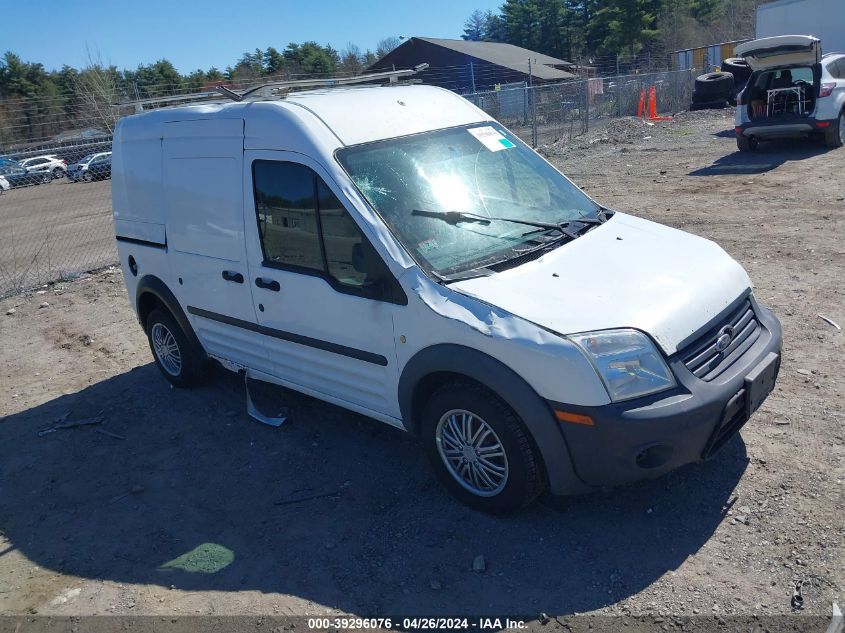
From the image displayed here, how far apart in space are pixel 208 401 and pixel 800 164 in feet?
35.5

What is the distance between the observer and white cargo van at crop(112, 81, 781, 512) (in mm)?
3186

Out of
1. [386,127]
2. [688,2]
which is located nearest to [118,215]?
[386,127]

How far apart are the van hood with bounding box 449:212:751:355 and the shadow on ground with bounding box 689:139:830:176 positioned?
9183 millimetres

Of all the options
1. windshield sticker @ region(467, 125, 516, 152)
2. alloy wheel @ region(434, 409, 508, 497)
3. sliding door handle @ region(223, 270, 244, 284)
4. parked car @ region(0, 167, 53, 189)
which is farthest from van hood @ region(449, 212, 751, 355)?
parked car @ region(0, 167, 53, 189)

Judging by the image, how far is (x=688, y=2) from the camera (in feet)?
196

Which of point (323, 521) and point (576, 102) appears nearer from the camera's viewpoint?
point (323, 521)

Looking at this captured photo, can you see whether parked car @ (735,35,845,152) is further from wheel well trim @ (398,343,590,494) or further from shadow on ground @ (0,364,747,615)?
wheel well trim @ (398,343,590,494)

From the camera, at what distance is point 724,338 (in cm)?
350

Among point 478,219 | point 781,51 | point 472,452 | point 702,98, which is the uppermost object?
point 781,51

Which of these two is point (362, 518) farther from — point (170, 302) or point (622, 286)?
point (170, 302)

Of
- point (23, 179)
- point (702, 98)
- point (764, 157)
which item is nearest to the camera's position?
point (764, 157)

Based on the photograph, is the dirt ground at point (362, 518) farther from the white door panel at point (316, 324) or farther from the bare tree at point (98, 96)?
the bare tree at point (98, 96)

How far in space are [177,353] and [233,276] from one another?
1.41 metres

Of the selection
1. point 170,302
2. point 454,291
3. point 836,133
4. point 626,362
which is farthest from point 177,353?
point 836,133
